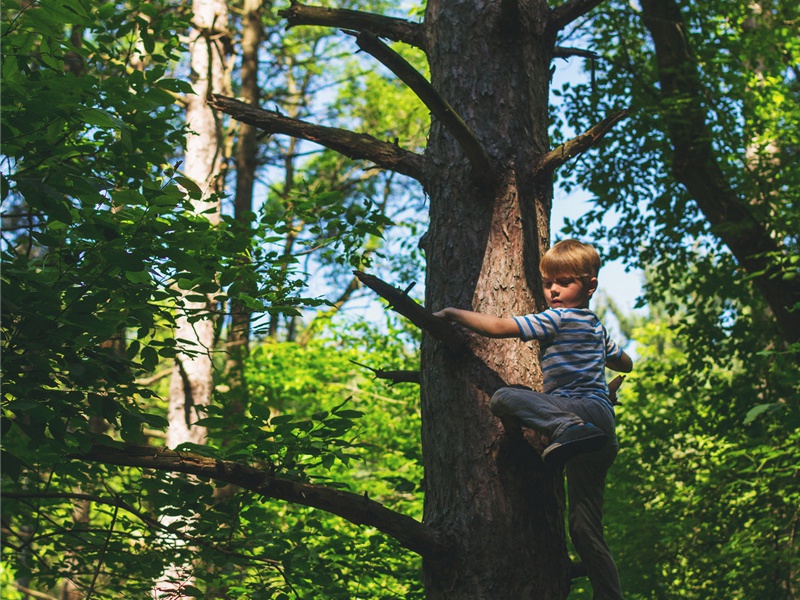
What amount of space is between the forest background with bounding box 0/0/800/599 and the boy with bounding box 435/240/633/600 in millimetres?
510

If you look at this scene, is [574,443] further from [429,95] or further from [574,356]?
[429,95]

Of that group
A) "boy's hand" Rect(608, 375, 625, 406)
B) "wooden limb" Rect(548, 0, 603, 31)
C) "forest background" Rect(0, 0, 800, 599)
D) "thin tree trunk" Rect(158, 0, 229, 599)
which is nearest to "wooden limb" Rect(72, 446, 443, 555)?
"forest background" Rect(0, 0, 800, 599)

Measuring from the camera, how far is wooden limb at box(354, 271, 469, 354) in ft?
8.56

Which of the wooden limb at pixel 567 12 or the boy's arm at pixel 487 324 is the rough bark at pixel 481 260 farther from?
the boy's arm at pixel 487 324

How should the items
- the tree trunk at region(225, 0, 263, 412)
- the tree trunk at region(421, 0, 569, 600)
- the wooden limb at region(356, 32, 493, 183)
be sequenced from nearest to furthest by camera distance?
the wooden limb at region(356, 32, 493, 183) → the tree trunk at region(421, 0, 569, 600) → the tree trunk at region(225, 0, 263, 412)

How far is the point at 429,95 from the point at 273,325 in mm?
7504

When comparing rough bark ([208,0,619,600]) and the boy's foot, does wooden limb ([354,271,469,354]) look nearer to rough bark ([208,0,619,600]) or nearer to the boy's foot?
rough bark ([208,0,619,600])

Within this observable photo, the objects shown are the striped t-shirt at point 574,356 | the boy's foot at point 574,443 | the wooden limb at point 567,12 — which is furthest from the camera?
the wooden limb at point 567,12

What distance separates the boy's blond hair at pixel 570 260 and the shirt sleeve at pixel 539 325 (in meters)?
0.20

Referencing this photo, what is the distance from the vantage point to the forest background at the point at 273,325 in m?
2.94

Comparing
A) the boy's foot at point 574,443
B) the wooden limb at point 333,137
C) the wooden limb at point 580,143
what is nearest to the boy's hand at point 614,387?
the boy's foot at point 574,443

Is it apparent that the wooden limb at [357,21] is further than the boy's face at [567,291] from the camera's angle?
Yes

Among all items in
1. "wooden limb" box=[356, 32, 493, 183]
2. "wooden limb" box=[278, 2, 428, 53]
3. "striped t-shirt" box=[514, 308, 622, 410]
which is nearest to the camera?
"wooden limb" box=[356, 32, 493, 183]

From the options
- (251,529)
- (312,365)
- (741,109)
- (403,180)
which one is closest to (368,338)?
(312,365)
